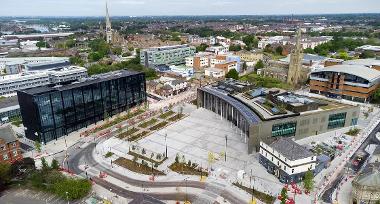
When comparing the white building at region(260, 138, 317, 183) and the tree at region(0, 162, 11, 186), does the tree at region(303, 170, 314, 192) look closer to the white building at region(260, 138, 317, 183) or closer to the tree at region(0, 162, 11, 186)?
the white building at region(260, 138, 317, 183)

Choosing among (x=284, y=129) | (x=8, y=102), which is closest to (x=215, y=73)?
(x=284, y=129)

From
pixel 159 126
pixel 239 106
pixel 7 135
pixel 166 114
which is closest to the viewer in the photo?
pixel 7 135

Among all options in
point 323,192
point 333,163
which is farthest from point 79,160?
point 333,163

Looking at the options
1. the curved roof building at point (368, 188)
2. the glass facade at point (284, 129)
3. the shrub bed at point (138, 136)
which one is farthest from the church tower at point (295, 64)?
the curved roof building at point (368, 188)

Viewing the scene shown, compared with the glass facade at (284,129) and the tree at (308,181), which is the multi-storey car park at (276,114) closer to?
the glass facade at (284,129)

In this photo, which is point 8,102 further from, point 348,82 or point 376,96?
point 376,96

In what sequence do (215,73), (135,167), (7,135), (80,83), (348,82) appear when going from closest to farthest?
(135,167)
(7,135)
(80,83)
(348,82)
(215,73)

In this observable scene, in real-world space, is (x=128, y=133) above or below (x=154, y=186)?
above

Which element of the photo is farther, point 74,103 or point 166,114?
point 166,114
